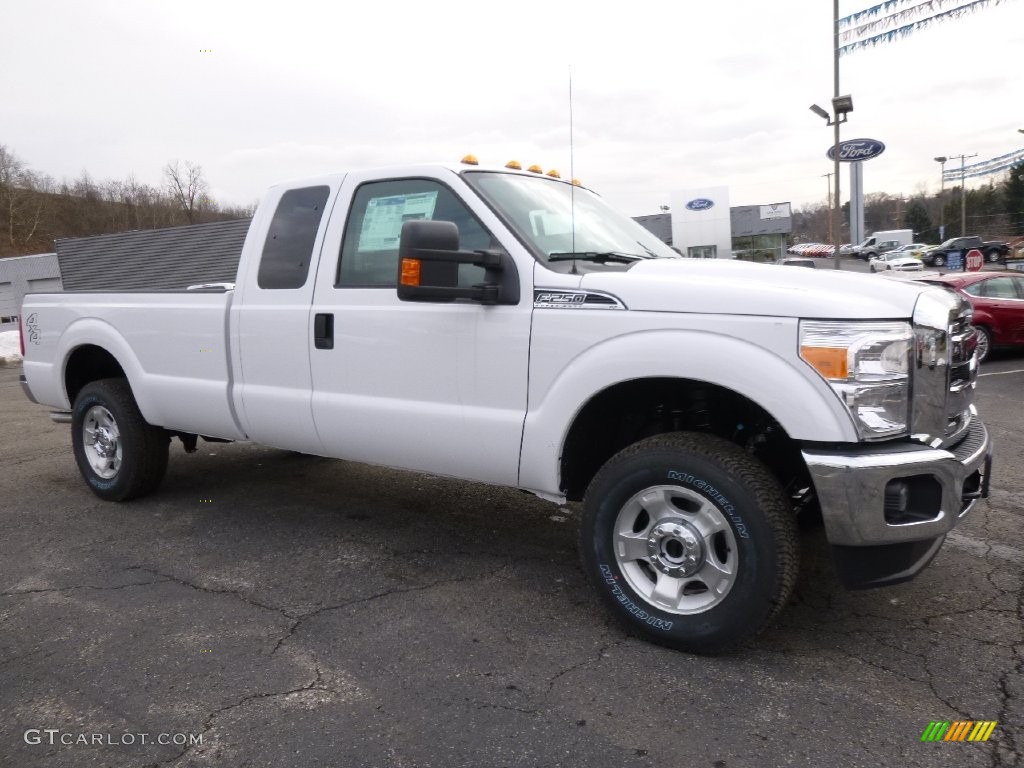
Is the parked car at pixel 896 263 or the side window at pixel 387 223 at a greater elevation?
the parked car at pixel 896 263

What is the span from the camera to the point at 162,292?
4.86m

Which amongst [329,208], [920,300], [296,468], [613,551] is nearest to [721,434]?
[613,551]

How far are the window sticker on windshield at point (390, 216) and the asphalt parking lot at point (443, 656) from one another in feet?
5.47

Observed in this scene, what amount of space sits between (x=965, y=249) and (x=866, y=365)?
4792cm

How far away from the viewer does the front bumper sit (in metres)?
2.66

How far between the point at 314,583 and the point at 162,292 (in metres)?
2.16

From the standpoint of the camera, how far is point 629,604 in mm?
3146

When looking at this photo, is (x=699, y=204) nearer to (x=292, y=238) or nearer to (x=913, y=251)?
(x=292, y=238)

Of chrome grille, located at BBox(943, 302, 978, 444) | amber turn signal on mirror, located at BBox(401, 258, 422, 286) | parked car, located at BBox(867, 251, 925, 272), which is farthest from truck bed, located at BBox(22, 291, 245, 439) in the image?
parked car, located at BBox(867, 251, 925, 272)

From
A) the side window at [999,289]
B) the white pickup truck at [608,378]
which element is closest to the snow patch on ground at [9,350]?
the white pickup truck at [608,378]

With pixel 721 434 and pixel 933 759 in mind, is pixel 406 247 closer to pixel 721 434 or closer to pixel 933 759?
pixel 721 434

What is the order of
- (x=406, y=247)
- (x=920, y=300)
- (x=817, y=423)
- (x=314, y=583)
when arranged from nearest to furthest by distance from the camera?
(x=817, y=423) → (x=920, y=300) → (x=406, y=247) → (x=314, y=583)

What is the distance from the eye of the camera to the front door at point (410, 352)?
11.4 ft

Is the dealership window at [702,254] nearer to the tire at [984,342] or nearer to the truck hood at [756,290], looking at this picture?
the truck hood at [756,290]
